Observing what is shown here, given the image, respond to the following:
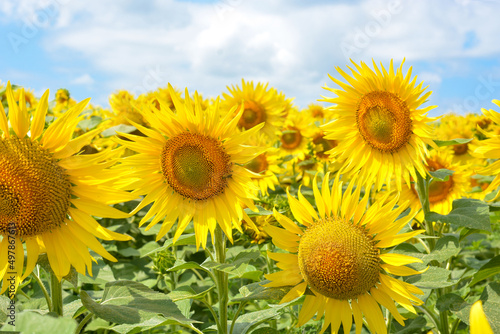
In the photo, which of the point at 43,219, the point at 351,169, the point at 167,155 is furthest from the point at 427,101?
the point at 43,219

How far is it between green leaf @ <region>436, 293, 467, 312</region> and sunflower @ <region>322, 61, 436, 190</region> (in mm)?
753

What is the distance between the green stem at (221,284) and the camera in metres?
2.25

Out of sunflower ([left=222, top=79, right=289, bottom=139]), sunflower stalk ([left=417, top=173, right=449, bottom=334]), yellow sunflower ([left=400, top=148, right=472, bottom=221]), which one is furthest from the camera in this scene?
sunflower ([left=222, top=79, right=289, bottom=139])

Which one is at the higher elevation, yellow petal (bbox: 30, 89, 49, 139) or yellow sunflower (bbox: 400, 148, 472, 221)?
yellow petal (bbox: 30, 89, 49, 139)

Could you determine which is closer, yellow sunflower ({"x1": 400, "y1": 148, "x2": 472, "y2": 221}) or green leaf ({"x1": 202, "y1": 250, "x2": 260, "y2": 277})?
green leaf ({"x1": 202, "y1": 250, "x2": 260, "y2": 277})

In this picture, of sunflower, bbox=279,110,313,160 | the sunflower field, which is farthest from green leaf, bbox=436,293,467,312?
sunflower, bbox=279,110,313,160

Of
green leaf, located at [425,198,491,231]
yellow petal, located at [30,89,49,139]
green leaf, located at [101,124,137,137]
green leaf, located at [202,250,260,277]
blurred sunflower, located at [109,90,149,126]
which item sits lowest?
green leaf, located at [202,250,260,277]

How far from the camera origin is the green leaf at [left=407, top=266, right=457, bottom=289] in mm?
2143

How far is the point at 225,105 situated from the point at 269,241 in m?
3.18

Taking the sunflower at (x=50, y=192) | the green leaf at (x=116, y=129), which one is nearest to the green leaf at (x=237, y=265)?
the sunflower at (x=50, y=192)

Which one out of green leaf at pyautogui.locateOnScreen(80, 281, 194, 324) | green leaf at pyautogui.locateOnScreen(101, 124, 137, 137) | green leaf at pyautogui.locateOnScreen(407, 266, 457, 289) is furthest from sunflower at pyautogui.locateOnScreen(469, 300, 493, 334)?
Answer: green leaf at pyautogui.locateOnScreen(101, 124, 137, 137)

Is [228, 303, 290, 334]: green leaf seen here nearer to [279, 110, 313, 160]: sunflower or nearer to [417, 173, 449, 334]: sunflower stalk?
[417, 173, 449, 334]: sunflower stalk

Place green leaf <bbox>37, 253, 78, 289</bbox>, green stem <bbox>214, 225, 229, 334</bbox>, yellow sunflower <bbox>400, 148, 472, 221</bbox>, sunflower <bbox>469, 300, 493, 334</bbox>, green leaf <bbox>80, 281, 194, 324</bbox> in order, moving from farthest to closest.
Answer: yellow sunflower <bbox>400, 148, 472, 221</bbox> < green stem <bbox>214, 225, 229, 334</bbox> < green leaf <bbox>37, 253, 78, 289</bbox> < green leaf <bbox>80, 281, 194, 324</bbox> < sunflower <bbox>469, 300, 493, 334</bbox>

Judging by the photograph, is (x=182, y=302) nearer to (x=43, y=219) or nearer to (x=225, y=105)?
(x=43, y=219)
